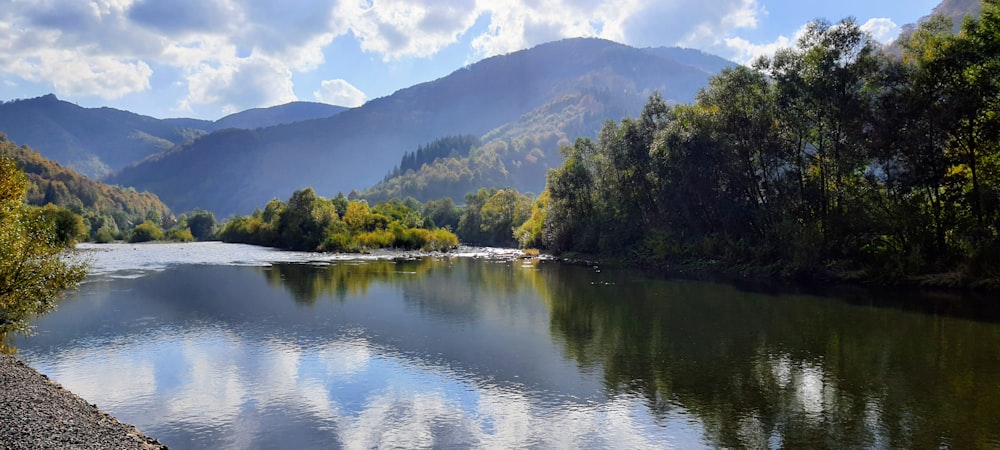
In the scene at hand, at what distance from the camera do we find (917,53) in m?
37.9

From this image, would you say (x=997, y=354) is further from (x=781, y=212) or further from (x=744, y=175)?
(x=744, y=175)

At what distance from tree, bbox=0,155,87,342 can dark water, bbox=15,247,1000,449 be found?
7.10 feet

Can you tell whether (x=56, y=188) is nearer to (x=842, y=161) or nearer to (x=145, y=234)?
(x=145, y=234)

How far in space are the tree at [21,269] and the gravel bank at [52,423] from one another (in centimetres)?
470

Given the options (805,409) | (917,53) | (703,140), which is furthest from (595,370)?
(703,140)

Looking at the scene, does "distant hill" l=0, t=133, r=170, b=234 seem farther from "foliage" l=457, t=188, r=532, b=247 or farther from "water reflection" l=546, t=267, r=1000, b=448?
"water reflection" l=546, t=267, r=1000, b=448

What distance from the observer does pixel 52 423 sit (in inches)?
458

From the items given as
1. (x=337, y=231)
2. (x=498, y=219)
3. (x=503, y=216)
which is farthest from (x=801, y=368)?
(x=498, y=219)

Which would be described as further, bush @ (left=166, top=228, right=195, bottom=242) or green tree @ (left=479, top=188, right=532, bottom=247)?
bush @ (left=166, top=228, right=195, bottom=242)

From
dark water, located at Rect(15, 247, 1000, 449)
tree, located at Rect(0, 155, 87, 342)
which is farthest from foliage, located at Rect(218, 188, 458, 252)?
tree, located at Rect(0, 155, 87, 342)

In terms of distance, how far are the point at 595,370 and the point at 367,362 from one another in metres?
8.02

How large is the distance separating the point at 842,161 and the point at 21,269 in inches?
1868

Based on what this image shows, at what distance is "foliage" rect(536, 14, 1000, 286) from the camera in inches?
1406

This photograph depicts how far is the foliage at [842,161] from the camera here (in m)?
35.7
